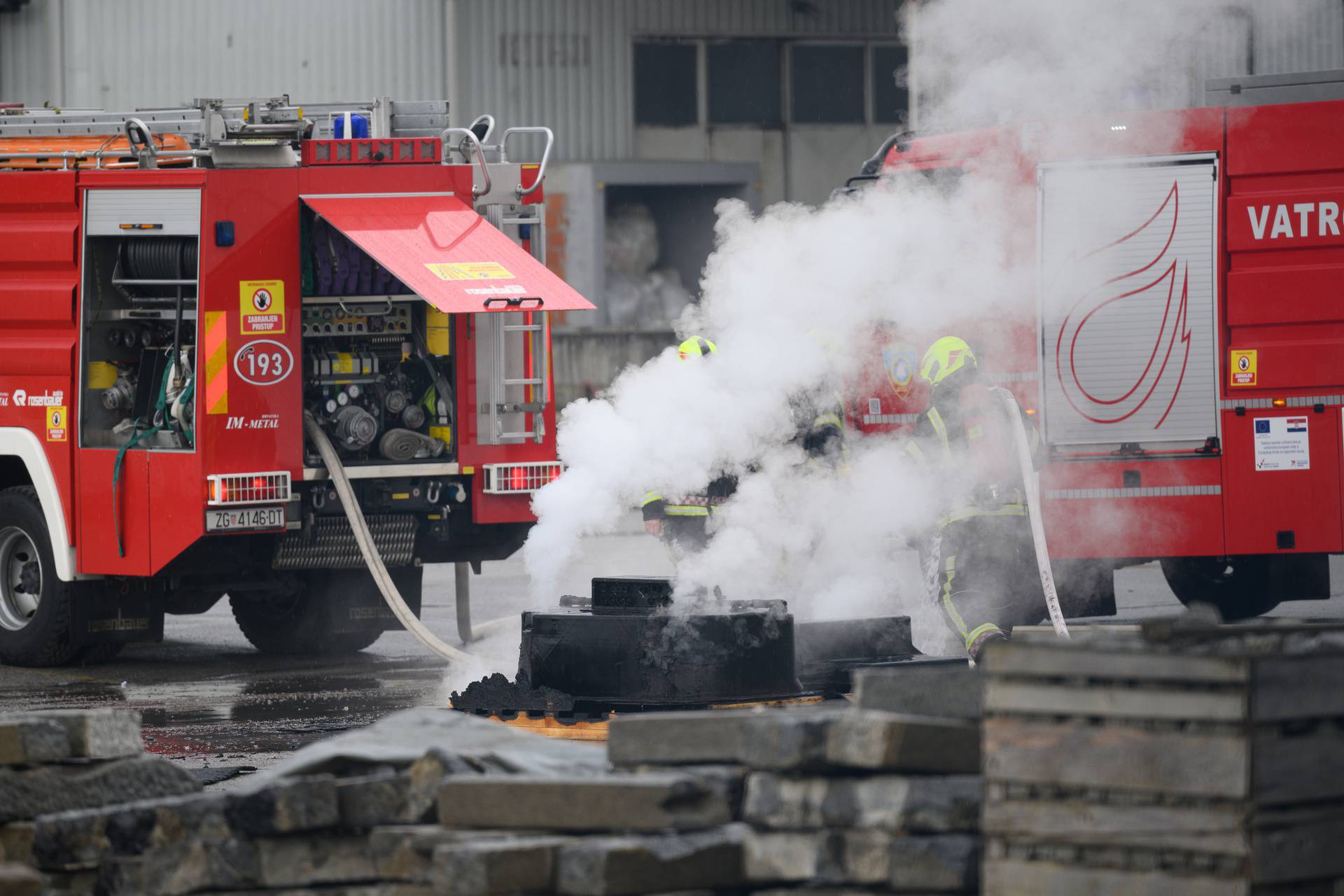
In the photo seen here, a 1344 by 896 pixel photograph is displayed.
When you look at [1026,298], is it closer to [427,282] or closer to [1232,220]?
[1232,220]

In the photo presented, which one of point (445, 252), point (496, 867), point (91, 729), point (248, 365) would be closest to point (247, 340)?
point (248, 365)

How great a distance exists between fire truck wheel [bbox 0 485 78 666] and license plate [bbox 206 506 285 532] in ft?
4.66

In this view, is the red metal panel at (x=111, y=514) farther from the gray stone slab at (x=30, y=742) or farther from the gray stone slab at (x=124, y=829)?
the gray stone slab at (x=124, y=829)

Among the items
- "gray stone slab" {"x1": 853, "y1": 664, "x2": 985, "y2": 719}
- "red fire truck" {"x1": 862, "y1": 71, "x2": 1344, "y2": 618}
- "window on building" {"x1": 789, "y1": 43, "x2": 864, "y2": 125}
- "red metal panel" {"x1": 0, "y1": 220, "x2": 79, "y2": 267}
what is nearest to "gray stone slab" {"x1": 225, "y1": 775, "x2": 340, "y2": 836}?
"gray stone slab" {"x1": 853, "y1": 664, "x2": 985, "y2": 719}

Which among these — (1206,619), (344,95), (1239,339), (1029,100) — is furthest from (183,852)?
(344,95)

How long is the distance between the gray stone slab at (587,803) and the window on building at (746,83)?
73.7 ft

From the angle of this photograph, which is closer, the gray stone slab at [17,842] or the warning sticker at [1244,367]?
the gray stone slab at [17,842]

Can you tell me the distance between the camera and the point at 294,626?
12469mm

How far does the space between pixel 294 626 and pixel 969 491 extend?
495 centimetres

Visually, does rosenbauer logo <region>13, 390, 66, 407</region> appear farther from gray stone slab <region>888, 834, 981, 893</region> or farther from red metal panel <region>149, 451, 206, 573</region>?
gray stone slab <region>888, 834, 981, 893</region>

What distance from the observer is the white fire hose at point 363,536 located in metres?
10.9

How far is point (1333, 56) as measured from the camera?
83.4ft

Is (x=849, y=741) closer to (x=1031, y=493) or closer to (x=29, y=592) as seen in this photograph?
(x=1031, y=493)

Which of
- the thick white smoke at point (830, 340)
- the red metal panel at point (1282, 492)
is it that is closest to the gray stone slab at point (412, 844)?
the thick white smoke at point (830, 340)
